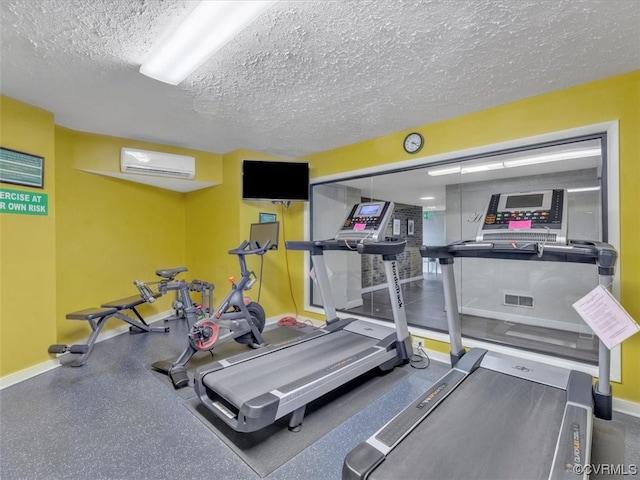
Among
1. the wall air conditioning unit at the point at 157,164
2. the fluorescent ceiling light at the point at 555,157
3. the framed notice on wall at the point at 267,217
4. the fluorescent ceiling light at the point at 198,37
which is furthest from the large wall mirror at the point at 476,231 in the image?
the fluorescent ceiling light at the point at 198,37

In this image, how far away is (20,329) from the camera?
2.58m

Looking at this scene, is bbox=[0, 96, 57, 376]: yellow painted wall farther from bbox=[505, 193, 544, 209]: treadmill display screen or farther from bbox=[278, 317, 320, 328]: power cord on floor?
bbox=[505, 193, 544, 209]: treadmill display screen

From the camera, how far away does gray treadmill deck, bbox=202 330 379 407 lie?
202 centimetres

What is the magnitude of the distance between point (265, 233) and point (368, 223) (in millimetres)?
1527

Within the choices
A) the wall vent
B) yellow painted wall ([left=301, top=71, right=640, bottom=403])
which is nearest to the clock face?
yellow painted wall ([left=301, top=71, right=640, bottom=403])

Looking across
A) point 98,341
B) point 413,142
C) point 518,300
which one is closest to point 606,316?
point 413,142

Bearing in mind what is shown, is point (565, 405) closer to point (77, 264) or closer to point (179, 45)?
point (179, 45)

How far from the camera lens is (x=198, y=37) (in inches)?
67.7

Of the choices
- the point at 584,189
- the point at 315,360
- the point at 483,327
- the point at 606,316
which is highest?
the point at 584,189

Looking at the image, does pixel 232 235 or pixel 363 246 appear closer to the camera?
pixel 363 246

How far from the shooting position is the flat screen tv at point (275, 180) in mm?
3945

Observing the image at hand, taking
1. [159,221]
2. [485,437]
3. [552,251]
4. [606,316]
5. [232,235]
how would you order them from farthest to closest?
[159,221]
[232,235]
[552,251]
[606,316]
[485,437]

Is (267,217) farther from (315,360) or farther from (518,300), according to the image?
(518,300)

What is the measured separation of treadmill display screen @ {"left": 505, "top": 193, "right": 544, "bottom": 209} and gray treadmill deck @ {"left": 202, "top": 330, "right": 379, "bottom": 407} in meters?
1.72
